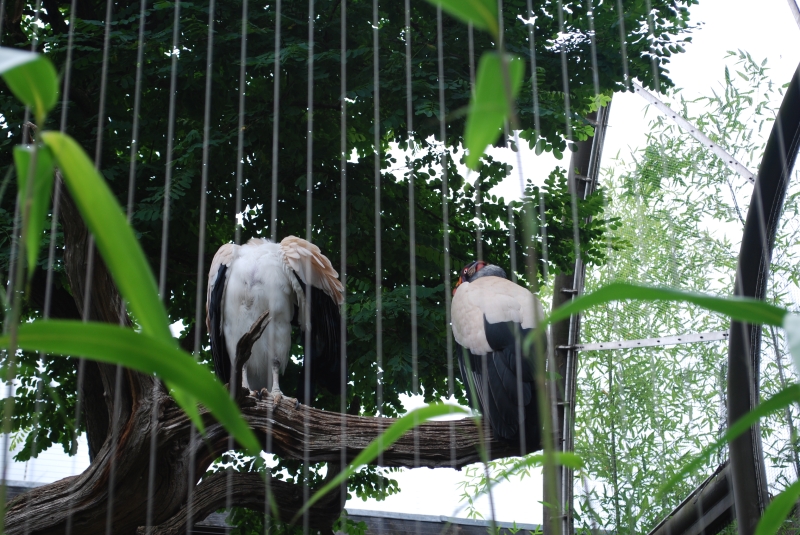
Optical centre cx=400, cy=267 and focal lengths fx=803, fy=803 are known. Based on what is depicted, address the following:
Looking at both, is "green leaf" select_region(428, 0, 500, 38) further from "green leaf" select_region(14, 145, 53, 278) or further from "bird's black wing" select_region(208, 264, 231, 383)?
"bird's black wing" select_region(208, 264, 231, 383)

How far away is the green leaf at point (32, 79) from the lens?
35 centimetres

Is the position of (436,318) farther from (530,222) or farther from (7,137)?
(530,222)

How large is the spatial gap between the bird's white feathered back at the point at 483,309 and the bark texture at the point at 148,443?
0.94 feet

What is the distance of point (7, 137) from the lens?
3977 mm

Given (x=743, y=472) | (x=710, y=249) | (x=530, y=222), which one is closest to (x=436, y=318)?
(x=710, y=249)

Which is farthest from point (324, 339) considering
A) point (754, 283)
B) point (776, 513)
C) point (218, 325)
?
point (776, 513)

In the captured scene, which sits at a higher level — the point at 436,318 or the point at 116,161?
the point at 116,161

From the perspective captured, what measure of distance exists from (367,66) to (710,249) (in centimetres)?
186

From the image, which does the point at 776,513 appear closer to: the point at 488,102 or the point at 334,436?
the point at 488,102

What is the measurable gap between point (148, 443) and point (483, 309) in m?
1.19

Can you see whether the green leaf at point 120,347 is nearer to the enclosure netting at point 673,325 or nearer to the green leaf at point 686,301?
the green leaf at point 686,301

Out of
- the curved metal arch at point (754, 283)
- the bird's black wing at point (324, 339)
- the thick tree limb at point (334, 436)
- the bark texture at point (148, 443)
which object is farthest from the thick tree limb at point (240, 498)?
the curved metal arch at point (754, 283)

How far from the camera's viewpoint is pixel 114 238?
343 mm

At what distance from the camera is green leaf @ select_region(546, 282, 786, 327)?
39 cm
